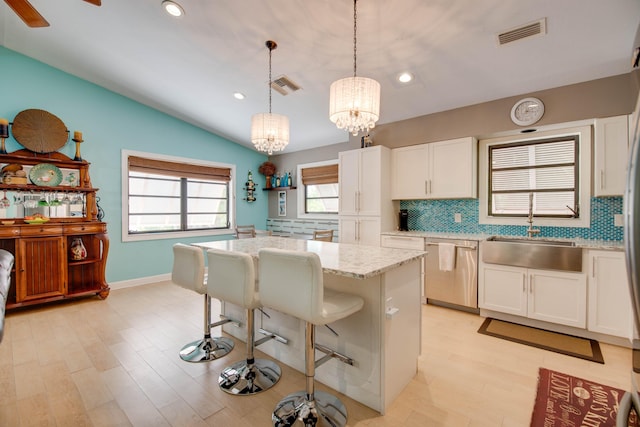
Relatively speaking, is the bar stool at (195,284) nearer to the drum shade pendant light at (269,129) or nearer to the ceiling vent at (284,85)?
the drum shade pendant light at (269,129)

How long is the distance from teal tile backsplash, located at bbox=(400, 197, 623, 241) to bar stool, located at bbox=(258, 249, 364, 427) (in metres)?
2.65

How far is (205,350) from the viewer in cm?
243

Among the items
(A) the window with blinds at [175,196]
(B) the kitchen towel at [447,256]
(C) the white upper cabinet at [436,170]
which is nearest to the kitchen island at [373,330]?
(B) the kitchen towel at [447,256]

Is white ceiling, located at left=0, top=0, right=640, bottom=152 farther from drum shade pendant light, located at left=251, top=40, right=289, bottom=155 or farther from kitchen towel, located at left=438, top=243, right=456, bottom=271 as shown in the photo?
kitchen towel, located at left=438, top=243, right=456, bottom=271

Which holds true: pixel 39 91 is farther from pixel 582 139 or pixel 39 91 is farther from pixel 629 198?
pixel 582 139

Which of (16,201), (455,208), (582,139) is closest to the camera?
(582,139)

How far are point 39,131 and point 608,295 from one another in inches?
254

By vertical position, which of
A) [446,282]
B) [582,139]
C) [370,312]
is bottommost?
[446,282]

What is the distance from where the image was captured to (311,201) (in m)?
5.79

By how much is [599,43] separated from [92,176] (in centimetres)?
596

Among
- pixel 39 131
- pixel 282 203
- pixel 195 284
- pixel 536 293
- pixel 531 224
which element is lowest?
pixel 536 293

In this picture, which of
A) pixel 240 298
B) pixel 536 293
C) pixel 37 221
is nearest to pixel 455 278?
pixel 536 293

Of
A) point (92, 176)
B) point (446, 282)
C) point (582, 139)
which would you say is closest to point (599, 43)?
point (582, 139)

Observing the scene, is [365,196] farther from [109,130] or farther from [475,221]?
[109,130]
